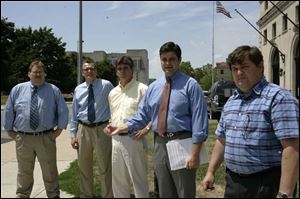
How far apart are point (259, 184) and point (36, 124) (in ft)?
10.3

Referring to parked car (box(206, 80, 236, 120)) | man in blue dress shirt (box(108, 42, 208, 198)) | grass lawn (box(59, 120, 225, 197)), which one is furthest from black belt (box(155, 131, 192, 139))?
parked car (box(206, 80, 236, 120))

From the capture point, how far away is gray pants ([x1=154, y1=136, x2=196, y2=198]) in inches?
146

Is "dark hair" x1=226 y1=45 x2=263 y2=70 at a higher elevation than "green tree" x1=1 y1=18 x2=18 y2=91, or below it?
below

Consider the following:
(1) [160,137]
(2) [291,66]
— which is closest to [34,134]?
(1) [160,137]

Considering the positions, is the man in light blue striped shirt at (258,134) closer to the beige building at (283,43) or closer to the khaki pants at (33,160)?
the khaki pants at (33,160)

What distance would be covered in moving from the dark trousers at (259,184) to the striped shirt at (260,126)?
0.16ft

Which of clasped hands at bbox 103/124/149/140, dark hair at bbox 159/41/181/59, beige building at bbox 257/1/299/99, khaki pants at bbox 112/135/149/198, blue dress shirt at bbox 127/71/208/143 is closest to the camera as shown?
blue dress shirt at bbox 127/71/208/143

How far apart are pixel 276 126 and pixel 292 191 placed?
1.37 ft

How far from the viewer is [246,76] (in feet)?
9.86

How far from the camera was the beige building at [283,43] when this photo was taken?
129ft

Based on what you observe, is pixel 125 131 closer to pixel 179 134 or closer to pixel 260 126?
pixel 179 134

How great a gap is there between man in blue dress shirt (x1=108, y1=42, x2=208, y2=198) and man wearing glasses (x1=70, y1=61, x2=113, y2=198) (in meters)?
1.68

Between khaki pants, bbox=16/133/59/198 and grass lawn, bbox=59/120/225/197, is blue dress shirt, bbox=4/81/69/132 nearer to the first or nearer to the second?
khaki pants, bbox=16/133/59/198

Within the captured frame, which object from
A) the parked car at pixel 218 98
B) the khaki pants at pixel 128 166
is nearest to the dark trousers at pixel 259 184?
the khaki pants at pixel 128 166
